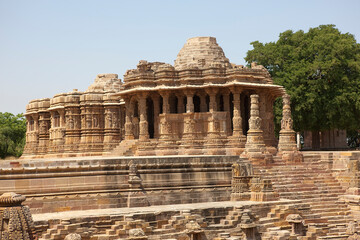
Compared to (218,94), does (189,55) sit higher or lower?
higher

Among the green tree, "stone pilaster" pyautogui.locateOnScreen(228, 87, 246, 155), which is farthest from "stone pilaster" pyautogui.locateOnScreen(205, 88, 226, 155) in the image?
the green tree

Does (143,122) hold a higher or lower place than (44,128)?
lower

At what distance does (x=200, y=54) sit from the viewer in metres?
31.8

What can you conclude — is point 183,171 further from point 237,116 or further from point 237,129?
point 237,116

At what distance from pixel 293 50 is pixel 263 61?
2216 millimetres

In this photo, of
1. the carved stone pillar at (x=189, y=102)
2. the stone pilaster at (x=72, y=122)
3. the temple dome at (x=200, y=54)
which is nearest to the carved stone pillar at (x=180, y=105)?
the carved stone pillar at (x=189, y=102)

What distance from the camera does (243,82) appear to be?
29328 mm

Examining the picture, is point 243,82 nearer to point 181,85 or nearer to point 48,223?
point 181,85

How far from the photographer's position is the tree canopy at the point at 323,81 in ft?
119

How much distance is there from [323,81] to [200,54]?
917 cm

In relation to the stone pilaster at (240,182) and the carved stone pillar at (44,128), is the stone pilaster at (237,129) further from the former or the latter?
the carved stone pillar at (44,128)

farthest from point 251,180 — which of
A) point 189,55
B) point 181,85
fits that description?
point 189,55

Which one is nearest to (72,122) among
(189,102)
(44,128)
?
(44,128)

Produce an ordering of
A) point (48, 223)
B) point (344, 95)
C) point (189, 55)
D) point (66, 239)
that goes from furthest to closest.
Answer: point (344, 95) < point (189, 55) < point (48, 223) < point (66, 239)
